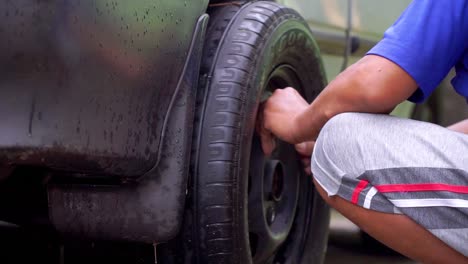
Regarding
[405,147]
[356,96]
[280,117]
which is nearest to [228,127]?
[280,117]

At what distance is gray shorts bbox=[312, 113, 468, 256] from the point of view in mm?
1525

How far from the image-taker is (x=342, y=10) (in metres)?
Result: 3.25

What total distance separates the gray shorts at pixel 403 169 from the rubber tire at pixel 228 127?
267mm

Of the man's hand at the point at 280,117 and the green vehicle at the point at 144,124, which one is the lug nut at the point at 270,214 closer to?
the green vehicle at the point at 144,124

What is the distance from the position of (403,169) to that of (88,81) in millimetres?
697

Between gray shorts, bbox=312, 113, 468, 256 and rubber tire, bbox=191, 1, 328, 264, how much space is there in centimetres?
27

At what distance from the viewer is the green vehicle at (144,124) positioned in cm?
138

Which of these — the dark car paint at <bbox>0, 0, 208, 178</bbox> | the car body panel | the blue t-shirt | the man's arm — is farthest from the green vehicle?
the car body panel

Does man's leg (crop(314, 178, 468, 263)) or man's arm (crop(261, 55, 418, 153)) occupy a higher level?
man's arm (crop(261, 55, 418, 153))

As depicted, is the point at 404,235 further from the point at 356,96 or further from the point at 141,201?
the point at 141,201

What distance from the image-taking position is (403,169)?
5.09 feet

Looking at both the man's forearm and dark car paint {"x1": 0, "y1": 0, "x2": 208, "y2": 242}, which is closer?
dark car paint {"x1": 0, "y1": 0, "x2": 208, "y2": 242}

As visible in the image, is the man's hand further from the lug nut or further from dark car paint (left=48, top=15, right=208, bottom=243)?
dark car paint (left=48, top=15, right=208, bottom=243)

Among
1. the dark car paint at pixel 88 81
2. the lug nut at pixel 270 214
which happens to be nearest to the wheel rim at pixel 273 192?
the lug nut at pixel 270 214
